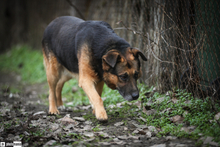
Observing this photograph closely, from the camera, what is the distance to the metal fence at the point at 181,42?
150 inches

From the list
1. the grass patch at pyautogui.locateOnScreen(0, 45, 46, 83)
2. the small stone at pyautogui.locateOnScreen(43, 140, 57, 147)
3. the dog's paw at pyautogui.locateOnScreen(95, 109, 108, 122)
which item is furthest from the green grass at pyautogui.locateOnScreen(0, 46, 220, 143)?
the grass patch at pyautogui.locateOnScreen(0, 45, 46, 83)

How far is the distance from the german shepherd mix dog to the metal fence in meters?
0.57

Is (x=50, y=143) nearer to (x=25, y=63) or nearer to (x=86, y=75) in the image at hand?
(x=86, y=75)

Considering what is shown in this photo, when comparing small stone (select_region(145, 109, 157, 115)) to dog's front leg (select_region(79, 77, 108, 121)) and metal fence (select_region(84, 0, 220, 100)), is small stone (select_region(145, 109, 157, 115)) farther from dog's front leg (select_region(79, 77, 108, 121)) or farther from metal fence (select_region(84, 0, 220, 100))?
dog's front leg (select_region(79, 77, 108, 121))

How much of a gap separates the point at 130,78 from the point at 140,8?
236 centimetres

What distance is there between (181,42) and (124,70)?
4.08ft

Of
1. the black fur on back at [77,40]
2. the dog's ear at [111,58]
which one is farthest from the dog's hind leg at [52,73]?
the dog's ear at [111,58]

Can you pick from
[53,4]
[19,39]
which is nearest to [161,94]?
[53,4]

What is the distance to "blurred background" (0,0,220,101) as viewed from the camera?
385 cm

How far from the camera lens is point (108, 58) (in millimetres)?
3682

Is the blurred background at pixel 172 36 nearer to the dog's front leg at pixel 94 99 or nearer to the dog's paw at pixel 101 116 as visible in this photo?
the dog's front leg at pixel 94 99

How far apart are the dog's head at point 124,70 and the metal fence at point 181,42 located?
0.63m

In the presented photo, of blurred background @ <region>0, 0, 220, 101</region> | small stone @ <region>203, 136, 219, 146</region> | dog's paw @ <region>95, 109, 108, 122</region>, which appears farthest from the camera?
blurred background @ <region>0, 0, 220, 101</region>

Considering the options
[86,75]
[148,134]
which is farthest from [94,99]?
[148,134]
